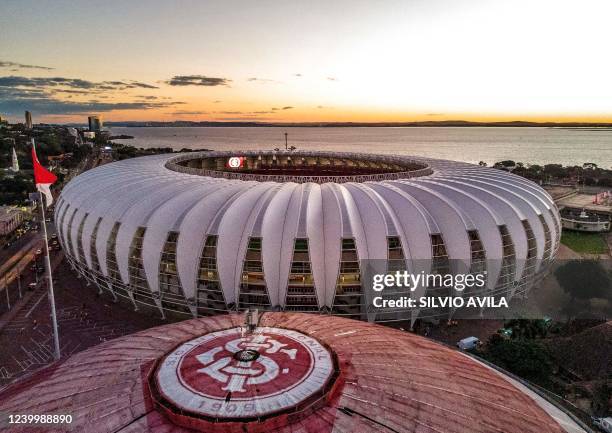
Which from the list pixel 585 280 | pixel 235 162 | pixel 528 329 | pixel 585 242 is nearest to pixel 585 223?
pixel 585 242

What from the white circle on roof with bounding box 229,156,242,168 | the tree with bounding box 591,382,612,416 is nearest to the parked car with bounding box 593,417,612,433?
the tree with bounding box 591,382,612,416

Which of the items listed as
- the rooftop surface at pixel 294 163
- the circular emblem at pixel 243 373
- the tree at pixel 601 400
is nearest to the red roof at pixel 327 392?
the circular emblem at pixel 243 373

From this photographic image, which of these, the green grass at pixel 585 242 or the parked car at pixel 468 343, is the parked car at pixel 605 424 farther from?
the green grass at pixel 585 242

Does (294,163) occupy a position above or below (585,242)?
above

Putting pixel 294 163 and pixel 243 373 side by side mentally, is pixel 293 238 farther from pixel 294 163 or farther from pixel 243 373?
pixel 294 163

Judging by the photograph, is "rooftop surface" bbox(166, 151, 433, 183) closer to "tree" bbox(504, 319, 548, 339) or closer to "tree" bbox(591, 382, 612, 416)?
"tree" bbox(504, 319, 548, 339)

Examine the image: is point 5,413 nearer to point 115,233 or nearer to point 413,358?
point 413,358
